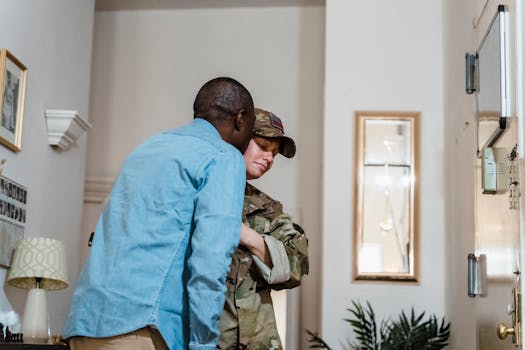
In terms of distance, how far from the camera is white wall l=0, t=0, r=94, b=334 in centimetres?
436

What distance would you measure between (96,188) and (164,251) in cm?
A: 406

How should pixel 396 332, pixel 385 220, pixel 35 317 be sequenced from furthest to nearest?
pixel 385 220 < pixel 396 332 < pixel 35 317

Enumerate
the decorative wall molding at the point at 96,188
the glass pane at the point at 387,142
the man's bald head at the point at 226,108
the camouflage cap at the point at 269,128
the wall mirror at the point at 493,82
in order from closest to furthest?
the man's bald head at the point at 226,108
the camouflage cap at the point at 269,128
the wall mirror at the point at 493,82
the glass pane at the point at 387,142
the decorative wall molding at the point at 96,188

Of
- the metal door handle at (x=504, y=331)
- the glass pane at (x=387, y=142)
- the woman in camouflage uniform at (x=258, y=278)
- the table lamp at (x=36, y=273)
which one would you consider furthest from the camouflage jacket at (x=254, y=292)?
the glass pane at (x=387, y=142)

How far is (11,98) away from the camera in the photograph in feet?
14.0

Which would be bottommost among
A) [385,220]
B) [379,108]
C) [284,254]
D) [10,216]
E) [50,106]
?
[284,254]

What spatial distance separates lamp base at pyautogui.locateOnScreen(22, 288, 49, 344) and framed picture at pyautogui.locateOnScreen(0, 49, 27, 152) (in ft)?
2.25

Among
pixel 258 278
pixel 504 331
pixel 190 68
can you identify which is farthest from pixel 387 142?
pixel 258 278

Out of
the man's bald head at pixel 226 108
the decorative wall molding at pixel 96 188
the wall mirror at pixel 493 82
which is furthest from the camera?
the decorative wall molding at pixel 96 188

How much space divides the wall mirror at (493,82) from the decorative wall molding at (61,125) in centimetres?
209

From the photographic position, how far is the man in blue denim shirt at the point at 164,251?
6.88ft

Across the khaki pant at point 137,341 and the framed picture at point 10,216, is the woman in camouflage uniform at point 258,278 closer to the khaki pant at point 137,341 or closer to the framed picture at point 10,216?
the khaki pant at point 137,341

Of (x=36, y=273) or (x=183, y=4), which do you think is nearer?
(x=36, y=273)

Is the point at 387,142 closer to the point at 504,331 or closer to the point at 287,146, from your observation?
the point at 504,331
